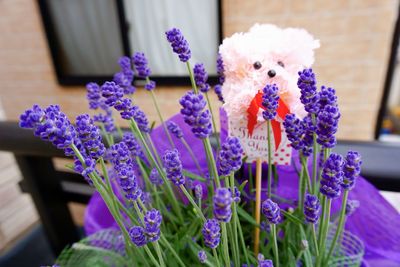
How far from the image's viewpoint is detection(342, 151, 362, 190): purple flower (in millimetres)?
269

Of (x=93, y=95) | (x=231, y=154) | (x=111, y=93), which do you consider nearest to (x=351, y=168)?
(x=231, y=154)

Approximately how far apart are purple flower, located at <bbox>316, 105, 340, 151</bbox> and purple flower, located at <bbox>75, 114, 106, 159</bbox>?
215 mm

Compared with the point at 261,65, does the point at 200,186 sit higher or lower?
lower

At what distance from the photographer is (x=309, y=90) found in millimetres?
301

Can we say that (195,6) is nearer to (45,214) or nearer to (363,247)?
(45,214)

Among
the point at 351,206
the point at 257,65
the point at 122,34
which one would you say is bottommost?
the point at 351,206

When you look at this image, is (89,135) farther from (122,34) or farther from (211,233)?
(122,34)

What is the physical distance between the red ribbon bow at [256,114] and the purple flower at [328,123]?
0.10 m

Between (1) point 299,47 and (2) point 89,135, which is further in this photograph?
(1) point 299,47

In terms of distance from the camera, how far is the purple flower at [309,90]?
0.30 meters

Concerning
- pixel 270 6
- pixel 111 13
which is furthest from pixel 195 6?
pixel 111 13

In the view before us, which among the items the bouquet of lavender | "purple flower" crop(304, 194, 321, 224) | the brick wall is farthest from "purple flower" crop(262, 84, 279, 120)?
the brick wall

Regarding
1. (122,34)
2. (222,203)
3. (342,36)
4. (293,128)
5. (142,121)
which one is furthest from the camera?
(122,34)

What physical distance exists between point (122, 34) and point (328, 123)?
1.51 meters
